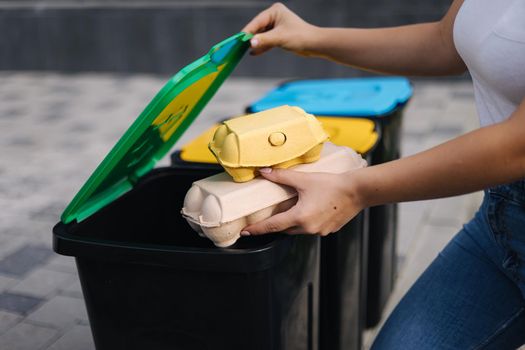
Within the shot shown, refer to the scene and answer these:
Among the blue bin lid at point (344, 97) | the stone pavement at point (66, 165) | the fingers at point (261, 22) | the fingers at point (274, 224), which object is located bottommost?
the stone pavement at point (66, 165)

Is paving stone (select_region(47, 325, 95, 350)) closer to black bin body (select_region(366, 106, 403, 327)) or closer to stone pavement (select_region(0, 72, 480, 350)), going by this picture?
stone pavement (select_region(0, 72, 480, 350))

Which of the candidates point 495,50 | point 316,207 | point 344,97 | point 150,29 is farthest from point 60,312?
point 150,29

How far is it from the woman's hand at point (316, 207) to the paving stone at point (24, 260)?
221 cm

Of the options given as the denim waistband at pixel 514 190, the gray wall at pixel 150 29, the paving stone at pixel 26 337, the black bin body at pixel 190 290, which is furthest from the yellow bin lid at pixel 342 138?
the gray wall at pixel 150 29

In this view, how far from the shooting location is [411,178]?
1325mm

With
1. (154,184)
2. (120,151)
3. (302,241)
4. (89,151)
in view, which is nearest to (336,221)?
(302,241)

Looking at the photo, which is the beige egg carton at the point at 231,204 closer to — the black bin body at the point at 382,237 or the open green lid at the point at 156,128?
the open green lid at the point at 156,128

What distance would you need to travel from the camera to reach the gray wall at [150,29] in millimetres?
6629

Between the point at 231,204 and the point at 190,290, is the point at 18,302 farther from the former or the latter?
the point at 231,204

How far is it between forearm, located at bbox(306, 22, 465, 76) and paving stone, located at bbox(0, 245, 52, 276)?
2.02m

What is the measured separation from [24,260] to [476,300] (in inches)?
95.7

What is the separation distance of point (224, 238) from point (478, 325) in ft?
2.35

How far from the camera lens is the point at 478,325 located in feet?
5.42

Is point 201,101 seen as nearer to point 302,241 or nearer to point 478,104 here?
point 302,241
